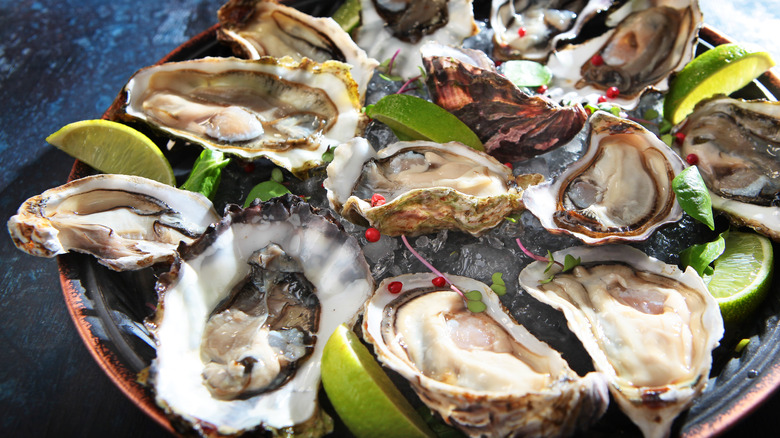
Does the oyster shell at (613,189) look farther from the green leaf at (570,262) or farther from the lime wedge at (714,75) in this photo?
the lime wedge at (714,75)

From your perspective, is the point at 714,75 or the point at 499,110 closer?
the point at 499,110

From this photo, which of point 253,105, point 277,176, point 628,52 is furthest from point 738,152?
point 253,105

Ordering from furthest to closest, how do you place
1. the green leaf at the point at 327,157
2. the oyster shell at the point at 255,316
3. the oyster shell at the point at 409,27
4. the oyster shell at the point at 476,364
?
the oyster shell at the point at 409,27, the green leaf at the point at 327,157, the oyster shell at the point at 255,316, the oyster shell at the point at 476,364

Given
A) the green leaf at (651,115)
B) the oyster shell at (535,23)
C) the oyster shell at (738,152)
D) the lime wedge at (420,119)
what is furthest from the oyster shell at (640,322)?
the oyster shell at (535,23)

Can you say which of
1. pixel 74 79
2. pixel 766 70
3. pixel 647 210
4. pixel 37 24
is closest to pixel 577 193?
pixel 647 210

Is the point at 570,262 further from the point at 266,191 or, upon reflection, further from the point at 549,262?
the point at 266,191

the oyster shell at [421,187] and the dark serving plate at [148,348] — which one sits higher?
the oyster shell at [421,187]

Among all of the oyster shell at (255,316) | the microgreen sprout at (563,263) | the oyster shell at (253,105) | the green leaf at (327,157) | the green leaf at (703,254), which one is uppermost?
the oyster shell at (253,105)
